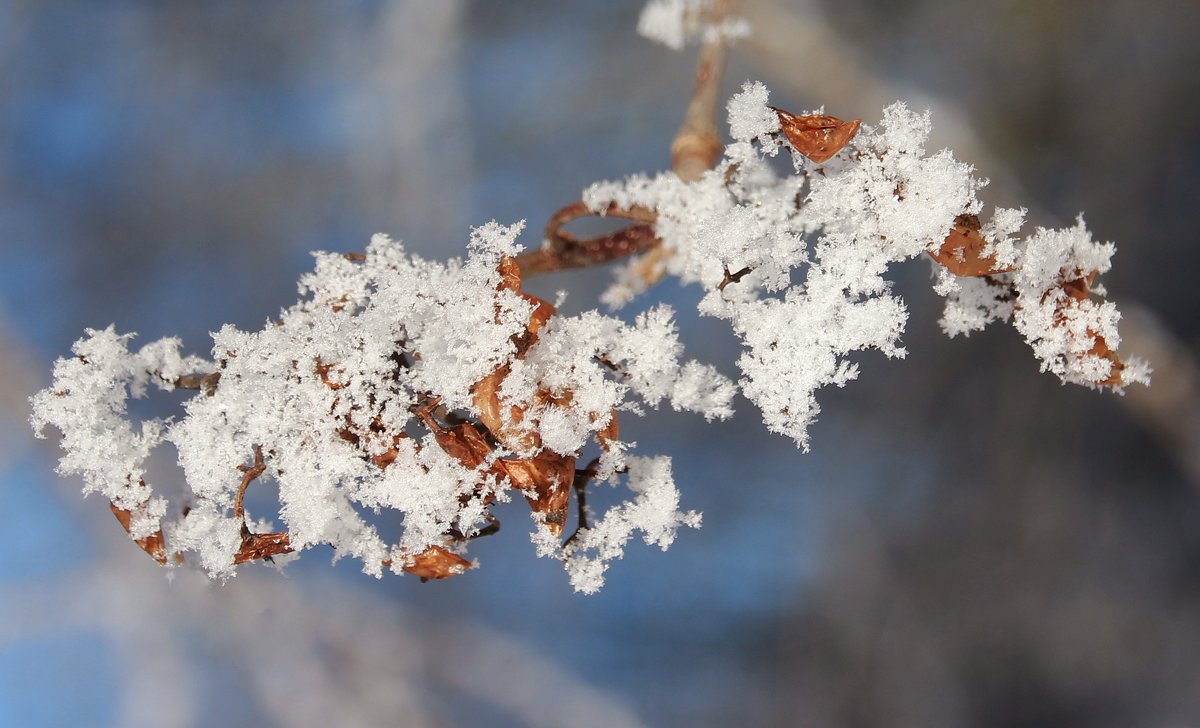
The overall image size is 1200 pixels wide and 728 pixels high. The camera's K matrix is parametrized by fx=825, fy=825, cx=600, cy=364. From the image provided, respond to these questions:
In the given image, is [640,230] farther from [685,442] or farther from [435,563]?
[685,442]

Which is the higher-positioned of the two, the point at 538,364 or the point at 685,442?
the point at 685,442

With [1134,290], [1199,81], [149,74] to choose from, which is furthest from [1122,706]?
[149,74]

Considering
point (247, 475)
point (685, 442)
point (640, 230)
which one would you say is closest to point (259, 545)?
point (247, 475)

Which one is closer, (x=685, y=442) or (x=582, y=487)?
(x=582, y=487)

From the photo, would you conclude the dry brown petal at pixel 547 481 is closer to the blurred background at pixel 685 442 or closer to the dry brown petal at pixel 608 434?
the dry brown petal at pixel 608 434

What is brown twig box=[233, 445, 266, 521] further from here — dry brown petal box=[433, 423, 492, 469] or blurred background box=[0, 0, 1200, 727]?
blurred background box=[0, 0, 1200, 727]

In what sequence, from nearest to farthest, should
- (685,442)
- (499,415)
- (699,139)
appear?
(499,415) → (699,139) → (685,442)
